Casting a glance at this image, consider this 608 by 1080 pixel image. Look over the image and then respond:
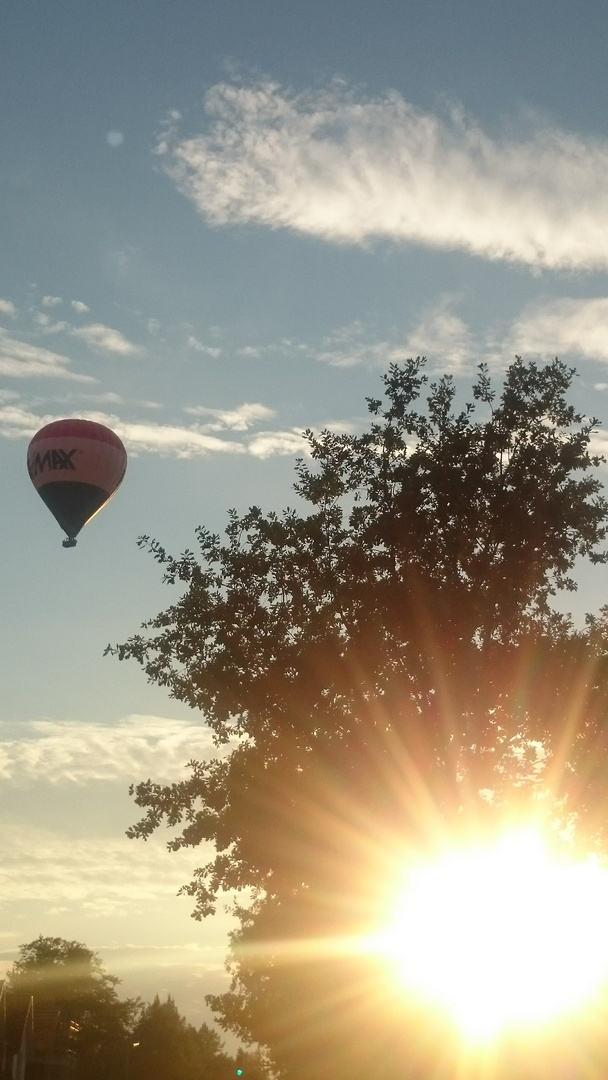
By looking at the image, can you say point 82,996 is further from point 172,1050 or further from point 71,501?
point 71,501

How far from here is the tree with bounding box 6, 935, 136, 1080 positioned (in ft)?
516

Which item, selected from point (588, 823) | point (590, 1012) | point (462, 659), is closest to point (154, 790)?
point (462, 659)


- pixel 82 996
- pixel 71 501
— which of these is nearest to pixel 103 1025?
pixel 82 996

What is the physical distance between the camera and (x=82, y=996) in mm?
166750

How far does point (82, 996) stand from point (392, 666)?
496 feet

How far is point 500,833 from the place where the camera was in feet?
103

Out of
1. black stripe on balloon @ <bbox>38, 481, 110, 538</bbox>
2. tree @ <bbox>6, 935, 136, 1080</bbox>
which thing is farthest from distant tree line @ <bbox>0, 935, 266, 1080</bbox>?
black stripe on balloon @ <bbox>38, 481, 110, 538</bbox>

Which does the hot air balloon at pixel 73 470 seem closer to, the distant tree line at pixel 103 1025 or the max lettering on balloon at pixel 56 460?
the max lettering on balloon at pixel 56 460

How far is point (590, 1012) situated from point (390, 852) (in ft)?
27.3

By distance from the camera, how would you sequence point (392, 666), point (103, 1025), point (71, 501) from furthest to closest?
1. point (103, 1025)
2. point (71, 501)
3. point (392, 666)

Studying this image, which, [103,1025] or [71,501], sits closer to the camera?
[71,501]

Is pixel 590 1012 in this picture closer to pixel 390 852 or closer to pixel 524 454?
pixel 390 852

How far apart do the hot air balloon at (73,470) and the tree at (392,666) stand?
1574cm

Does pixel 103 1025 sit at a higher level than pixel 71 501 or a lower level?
lower
